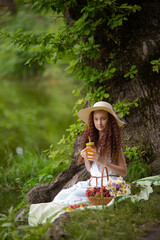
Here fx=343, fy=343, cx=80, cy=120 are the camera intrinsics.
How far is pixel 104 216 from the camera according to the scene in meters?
2.68

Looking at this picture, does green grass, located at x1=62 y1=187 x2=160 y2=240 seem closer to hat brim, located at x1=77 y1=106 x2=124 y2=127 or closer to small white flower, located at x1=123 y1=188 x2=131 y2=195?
small white flower, located at x1=123 y1=188 x2=131 y2=195

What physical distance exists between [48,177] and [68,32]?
6.86ft

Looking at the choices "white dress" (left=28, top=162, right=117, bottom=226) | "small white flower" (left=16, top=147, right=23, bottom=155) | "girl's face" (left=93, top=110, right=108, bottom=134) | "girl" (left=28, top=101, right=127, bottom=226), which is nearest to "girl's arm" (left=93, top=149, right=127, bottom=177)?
"girl" (left=28, top=101, right=127, bottom=226)

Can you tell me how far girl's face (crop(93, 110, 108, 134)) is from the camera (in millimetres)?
3436

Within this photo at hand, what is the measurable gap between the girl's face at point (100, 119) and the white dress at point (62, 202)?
0.37m

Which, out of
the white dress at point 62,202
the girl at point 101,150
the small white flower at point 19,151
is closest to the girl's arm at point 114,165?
the girl at point 101,150

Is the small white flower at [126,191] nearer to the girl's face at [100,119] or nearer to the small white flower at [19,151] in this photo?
the girl's face at [100,119]

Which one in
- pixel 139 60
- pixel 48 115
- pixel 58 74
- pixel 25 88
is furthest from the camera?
pixel 58 74

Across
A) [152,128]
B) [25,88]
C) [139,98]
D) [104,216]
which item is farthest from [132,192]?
[25,88]

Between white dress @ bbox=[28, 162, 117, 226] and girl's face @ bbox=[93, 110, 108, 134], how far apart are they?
0.37m

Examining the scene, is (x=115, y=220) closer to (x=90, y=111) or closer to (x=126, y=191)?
(x=126, y=191)

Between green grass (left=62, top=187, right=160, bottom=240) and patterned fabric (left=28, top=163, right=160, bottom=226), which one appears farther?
patterned fabric (left=28, top=163, right=160, bottom=226)

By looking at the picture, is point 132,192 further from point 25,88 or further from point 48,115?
point 25,88

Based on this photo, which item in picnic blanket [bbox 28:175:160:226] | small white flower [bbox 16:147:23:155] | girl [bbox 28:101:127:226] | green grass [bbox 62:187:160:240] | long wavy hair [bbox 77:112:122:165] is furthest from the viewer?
small white flower [bbox 16:147:23:155]
